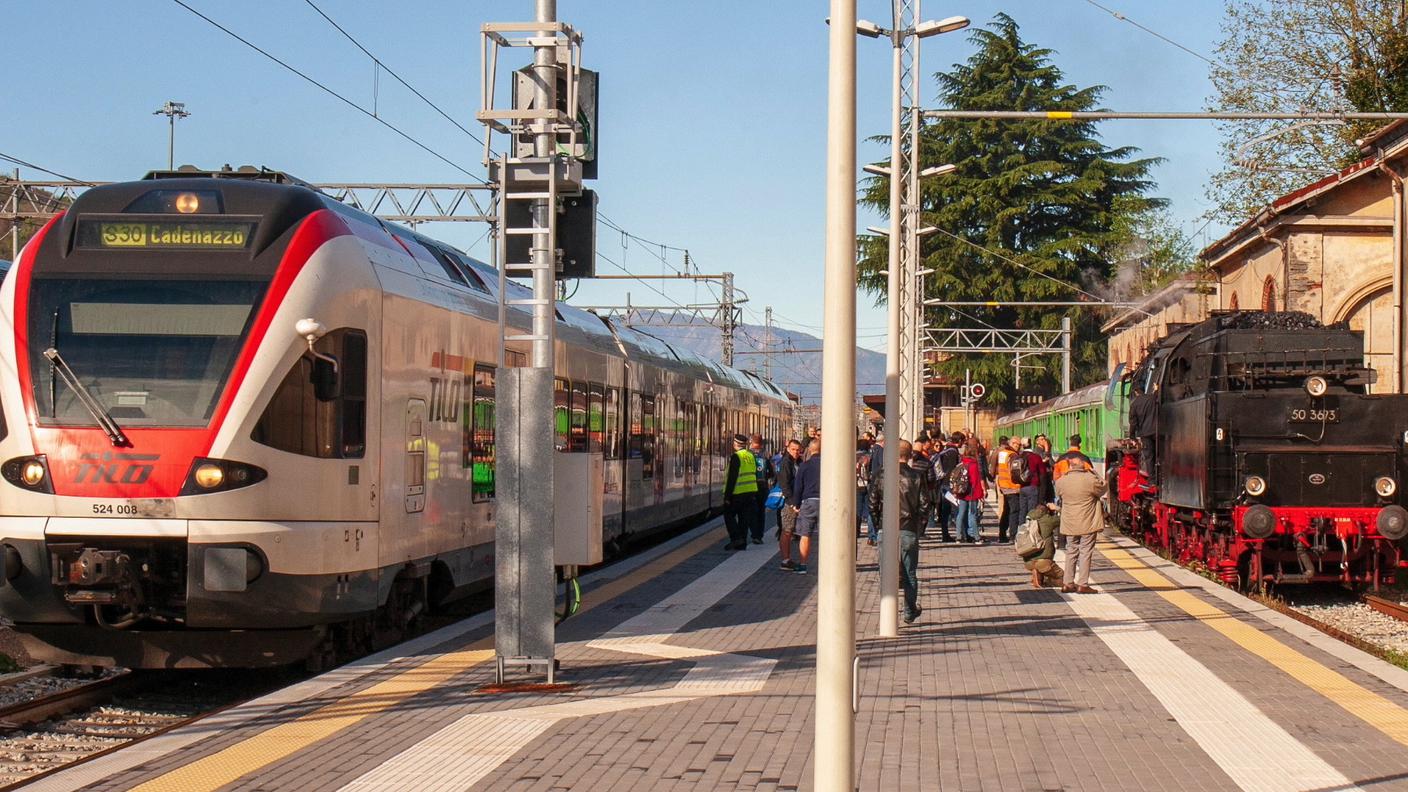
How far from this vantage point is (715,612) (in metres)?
15.4

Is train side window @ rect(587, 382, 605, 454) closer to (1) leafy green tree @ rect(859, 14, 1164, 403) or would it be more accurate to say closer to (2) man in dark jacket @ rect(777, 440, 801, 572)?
(2) man in dark jacket @ rect(777, 440, 801, 572)

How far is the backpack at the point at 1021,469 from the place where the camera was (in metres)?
23.2

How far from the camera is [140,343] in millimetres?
10945

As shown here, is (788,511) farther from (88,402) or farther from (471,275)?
(88,402)

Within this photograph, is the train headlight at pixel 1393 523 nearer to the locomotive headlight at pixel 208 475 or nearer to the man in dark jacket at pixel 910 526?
the man in dark jacket at pixel 910 526

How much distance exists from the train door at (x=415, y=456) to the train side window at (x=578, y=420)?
15.9 ft

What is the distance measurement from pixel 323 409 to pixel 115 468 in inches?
56.8

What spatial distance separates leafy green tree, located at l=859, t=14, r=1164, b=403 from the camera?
62.8 metres

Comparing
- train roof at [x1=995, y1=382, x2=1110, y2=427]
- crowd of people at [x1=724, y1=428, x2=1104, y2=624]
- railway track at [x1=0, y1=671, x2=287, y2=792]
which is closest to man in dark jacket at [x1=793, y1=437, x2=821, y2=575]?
crowd of people at [x1=724, y1=428, x2=1104, y2=624]

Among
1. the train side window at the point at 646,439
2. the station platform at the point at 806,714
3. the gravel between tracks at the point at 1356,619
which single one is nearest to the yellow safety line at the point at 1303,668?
the station platform at the point at 806,714

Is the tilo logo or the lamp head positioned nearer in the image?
the tilo logo

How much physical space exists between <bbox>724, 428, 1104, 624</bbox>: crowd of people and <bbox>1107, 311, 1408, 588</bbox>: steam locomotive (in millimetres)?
1716

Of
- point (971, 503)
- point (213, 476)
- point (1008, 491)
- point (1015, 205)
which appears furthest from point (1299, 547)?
point (1015, 205)

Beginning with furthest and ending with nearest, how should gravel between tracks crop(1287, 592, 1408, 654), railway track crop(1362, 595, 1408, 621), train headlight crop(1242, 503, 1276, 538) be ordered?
train headlight crop(1242, 503, 1276, 538) < railway track crop(1362, 595, 1408, 621) < gravel between tracks crop(1287, 592, 1408, 654)
